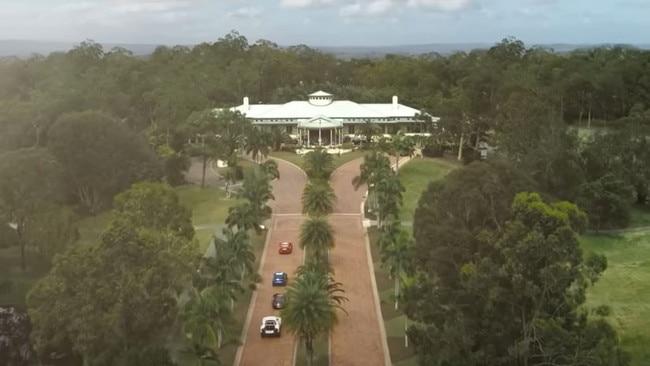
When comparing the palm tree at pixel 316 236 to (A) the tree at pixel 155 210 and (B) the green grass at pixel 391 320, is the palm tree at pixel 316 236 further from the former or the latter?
(A) the tree at pixel 155 210

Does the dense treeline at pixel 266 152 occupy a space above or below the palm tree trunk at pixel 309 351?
above

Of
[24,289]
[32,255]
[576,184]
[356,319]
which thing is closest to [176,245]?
[356,319]

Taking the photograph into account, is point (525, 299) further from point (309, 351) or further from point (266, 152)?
point (266, 152)

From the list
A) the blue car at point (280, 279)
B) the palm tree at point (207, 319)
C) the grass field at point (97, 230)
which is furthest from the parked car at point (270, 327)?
the grass field at point (97, 230)

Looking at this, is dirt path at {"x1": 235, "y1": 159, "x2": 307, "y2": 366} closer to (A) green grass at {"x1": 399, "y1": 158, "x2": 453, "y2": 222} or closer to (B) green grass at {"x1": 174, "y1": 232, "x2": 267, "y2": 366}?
(B) green grass at {"x1": 174, "y1": 232, "x2": 267, "y2": 366}

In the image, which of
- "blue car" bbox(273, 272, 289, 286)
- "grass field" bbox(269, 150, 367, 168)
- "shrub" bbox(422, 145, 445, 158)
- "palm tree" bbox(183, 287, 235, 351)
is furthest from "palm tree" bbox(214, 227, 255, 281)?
"shrub" bbox(422, 145, 445, 158)

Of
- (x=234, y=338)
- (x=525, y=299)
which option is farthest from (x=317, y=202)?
(x=525, y=299)
